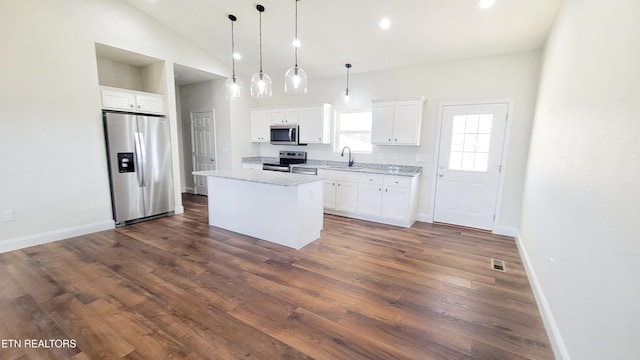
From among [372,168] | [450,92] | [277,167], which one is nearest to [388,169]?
[372,168]

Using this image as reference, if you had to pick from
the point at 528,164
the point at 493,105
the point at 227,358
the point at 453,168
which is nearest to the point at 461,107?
the point at 493,105

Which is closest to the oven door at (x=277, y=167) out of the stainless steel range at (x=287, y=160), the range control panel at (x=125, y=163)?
the stainless steel range at (x=287, y=160)

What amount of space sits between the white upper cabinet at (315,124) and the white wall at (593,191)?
3.52m

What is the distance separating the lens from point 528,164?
12.1ft

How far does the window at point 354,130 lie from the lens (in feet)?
17.1

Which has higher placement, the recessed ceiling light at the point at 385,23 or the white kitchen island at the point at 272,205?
the recessed ceiling light at the point at 385,23

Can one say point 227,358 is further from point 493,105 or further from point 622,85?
point 493,105

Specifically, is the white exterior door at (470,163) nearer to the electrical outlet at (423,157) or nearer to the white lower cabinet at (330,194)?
the electrical outlet at (423,157)

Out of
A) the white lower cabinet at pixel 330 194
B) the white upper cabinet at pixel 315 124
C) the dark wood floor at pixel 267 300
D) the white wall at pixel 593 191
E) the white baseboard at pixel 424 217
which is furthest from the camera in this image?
the white upper cabinet at pixel 315 124

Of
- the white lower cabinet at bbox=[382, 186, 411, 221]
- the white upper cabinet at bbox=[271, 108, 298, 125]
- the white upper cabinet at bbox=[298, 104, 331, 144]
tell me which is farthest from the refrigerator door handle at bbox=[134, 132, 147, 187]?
the white lower cabinet at bbox=[382, 186, 411, 221]

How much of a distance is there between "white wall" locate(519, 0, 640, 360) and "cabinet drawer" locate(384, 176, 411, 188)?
184cm

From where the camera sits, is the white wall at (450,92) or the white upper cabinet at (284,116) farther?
the white upper cabinet at (284,116)

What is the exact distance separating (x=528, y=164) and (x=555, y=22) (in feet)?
5.69

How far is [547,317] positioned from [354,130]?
13.2 ft
